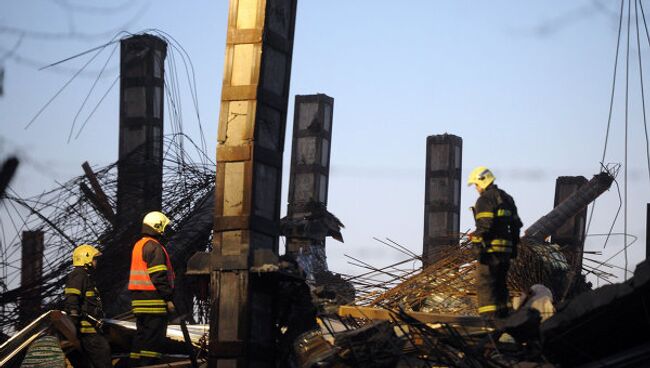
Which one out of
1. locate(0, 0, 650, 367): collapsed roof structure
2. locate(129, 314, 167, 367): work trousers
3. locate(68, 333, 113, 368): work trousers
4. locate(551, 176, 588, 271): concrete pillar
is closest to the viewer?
locate(0, 0, 650, 367): collapsed roof structure

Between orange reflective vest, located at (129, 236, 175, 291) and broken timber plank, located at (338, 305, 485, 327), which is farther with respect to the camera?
orange reflective vest, located at (129, 236, 175, 291)

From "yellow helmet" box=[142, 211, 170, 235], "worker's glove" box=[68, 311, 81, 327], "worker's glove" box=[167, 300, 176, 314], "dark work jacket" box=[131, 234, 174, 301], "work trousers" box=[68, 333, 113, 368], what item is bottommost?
"work trousers" box=[68, 333, 113, 368]

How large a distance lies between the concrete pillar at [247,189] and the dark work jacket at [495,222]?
7.38 ft

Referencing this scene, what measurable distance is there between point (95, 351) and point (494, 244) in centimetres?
466

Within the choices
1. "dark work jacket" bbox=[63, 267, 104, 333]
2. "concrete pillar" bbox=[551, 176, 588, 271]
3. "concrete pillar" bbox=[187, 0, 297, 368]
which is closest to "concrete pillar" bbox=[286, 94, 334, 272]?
"concrete pillar" bbox=[551, 176, 588, 271]

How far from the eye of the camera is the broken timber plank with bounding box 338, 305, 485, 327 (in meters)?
11.0

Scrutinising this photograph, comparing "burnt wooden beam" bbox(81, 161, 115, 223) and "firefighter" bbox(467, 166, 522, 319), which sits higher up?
"burnt wooden beam" bbox(81, 161, 115, 223)

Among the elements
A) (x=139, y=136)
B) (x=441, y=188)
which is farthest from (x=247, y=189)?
(x=441, y=188)

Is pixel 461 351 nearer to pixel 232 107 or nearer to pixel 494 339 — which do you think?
pixel 494 339

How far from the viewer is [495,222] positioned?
11773 mm

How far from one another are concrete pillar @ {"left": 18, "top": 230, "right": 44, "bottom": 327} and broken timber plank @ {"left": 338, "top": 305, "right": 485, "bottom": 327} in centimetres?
565

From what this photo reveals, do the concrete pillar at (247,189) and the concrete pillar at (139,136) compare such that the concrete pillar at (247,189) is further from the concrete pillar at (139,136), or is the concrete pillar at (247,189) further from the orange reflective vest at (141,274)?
the concrete pillar at (139,136)

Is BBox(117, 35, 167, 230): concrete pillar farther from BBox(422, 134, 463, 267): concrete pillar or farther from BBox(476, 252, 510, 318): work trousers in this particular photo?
BBox(476, 252, 510, 318): work trousers

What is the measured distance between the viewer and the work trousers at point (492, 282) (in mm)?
11633
